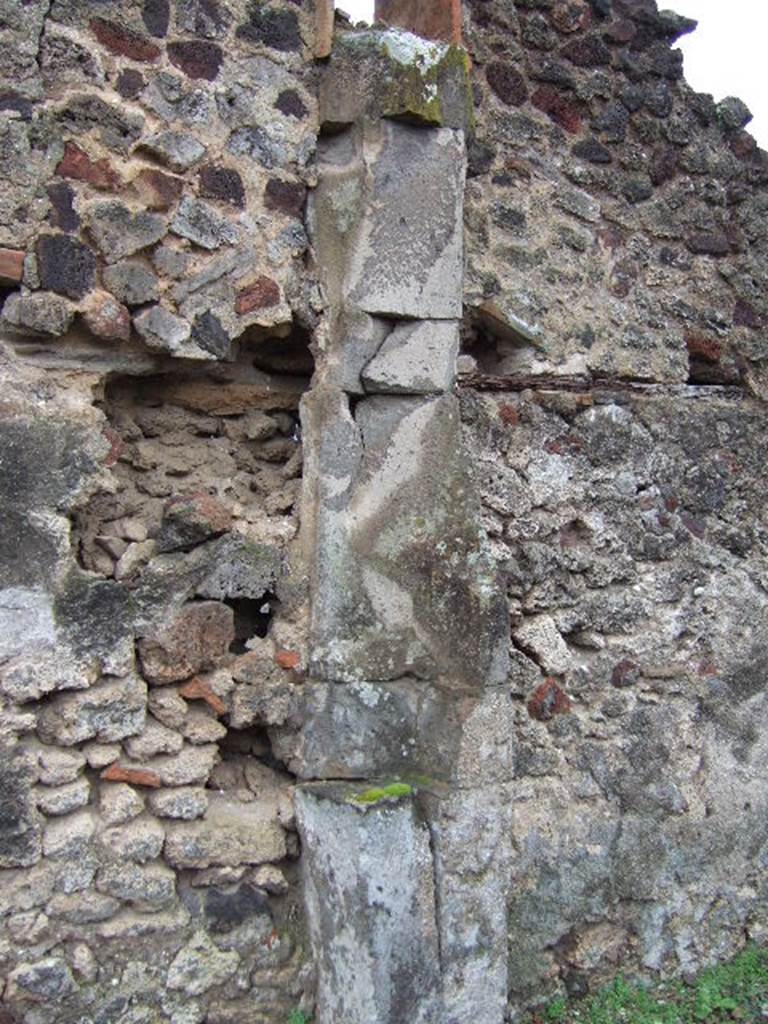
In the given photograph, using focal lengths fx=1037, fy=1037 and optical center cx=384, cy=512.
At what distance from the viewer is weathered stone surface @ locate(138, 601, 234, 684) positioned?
290 centimetres

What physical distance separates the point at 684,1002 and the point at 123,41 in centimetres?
373

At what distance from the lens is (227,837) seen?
9.71ft

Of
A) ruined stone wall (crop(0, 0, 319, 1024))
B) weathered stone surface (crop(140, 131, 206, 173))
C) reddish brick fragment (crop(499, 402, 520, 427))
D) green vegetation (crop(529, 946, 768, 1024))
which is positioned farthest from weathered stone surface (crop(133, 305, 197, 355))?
green vegetation (crop(529, 946, 768, 1024))

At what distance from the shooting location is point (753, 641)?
4.17m

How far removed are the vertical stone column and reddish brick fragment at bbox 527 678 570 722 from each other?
58 cm

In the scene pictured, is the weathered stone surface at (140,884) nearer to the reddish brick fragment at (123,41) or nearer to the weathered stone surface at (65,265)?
the weathered stone surface at (65,265)

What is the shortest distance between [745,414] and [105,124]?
9.07 feet

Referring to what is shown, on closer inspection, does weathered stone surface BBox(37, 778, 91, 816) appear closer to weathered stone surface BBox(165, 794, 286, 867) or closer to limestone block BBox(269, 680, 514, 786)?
weathered stone surface BBox(165, 794, 286, 867)

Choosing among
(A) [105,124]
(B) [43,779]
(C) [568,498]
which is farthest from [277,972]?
(A) [105,124]

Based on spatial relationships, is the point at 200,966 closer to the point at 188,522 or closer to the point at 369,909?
the point at 369,909

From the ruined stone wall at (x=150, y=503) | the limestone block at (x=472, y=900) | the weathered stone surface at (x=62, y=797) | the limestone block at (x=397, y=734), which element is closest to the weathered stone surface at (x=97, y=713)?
the ruined stone wall at (x=150, y=503)

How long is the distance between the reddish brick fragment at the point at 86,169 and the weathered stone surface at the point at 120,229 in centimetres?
6

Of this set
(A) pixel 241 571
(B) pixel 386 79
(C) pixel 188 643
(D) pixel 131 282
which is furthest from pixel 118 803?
(B) pixel 386 79

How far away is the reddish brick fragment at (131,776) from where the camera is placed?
2840 mm
